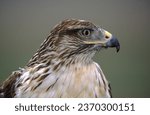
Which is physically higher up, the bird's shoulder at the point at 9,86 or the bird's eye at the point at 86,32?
the bird's eye at the point at 86,32

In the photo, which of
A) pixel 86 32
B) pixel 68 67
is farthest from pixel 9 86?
pixel 86 32

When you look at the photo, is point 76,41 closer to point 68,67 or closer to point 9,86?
point 68,67

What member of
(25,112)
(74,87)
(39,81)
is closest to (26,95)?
(39,81)

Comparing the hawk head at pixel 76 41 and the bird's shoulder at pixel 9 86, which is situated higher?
the hawk head at pixel 76 41

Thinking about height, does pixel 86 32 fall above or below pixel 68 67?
above

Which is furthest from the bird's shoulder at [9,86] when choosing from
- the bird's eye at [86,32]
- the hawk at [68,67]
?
the bird's eye at [86,32]

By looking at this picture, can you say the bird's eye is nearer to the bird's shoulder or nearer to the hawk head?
the hawk head

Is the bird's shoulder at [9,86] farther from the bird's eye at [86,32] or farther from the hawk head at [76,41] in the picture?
the bird's eye at [86,32]

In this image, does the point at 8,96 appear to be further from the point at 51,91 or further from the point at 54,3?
the point at 54,3
